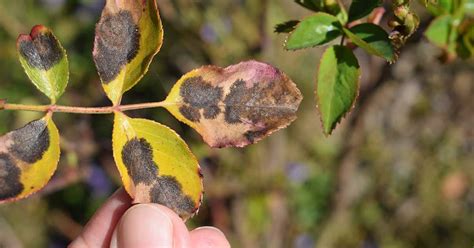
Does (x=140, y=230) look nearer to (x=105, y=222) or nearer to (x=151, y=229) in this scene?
(x=151, y=229)

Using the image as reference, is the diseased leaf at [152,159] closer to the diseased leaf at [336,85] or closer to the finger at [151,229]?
the finger at [151,229]

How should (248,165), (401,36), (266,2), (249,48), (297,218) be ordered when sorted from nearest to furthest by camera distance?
(401,36) < (266,2) < (249,48) < (248,165) < (297,218)

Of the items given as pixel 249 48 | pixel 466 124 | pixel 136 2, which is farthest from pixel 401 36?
pixel 466 124

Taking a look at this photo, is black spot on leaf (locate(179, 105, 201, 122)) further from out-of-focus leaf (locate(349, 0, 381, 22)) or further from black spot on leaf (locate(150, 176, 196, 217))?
out-of-focus leaf (locate(349, 0, 381, 22))

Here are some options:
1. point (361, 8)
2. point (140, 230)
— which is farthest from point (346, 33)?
point (140, 230)

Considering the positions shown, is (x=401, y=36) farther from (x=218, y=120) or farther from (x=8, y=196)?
(x=8, y=196)

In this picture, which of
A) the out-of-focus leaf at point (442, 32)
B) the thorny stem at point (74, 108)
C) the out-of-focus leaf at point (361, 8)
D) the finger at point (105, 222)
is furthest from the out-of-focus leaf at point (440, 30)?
the finger at point (105, 222)
